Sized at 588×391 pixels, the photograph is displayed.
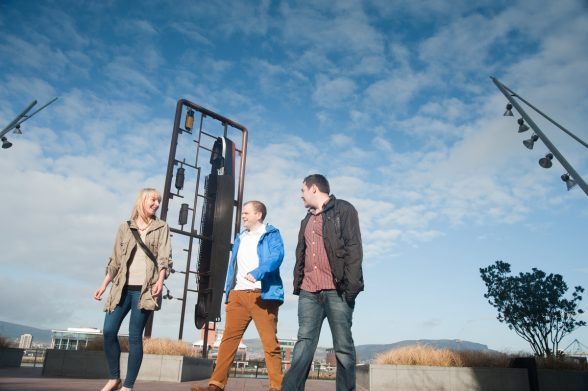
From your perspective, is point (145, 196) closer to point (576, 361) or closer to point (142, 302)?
point (142, 302)

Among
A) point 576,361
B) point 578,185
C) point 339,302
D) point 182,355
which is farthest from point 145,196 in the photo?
point 576,361

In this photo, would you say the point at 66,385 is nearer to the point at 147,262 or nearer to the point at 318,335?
the point at 147,262

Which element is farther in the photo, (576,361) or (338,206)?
(576,361)

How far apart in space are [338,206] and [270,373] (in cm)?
180

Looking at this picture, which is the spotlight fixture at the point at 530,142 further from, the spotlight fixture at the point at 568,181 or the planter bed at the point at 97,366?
the planter bed at the point at 97,366

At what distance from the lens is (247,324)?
14.0ft

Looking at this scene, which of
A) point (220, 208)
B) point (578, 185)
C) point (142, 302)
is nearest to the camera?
point (142, 302)

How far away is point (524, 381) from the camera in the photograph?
848 cm

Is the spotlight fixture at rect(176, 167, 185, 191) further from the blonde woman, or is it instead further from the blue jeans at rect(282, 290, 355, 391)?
the blue jeans at rect(282, 290, 355, 391)

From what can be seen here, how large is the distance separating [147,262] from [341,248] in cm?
185

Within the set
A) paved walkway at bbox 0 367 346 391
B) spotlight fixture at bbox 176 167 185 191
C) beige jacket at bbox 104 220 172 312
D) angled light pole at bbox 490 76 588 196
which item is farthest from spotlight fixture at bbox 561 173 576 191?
spotlight fixture at bbox 176 167 185 191

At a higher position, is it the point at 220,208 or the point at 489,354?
the point at 220,208

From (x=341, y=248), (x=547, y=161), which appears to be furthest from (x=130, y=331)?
(x=547, y=161)

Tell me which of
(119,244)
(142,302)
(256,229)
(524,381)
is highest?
(256,229)
